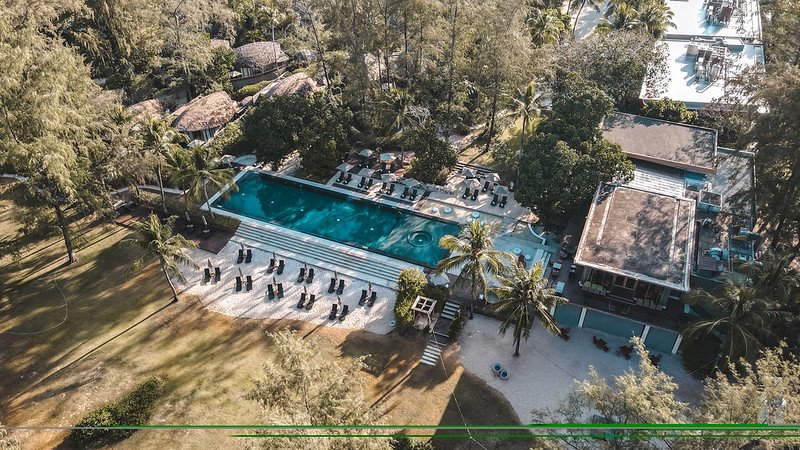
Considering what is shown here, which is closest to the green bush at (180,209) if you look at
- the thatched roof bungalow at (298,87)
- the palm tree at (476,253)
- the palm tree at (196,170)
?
the palm tree at (196,170)

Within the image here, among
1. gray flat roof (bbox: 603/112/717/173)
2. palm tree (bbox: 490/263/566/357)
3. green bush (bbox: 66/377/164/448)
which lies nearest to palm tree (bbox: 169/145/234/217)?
green bush (bbox: 66/377/164/448)

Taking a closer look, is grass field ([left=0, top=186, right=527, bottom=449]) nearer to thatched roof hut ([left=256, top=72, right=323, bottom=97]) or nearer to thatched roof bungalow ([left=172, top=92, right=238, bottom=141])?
thatched roof bungalow ([left=172, top=92, right=238, bottom=141])

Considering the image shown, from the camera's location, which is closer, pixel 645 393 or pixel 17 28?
pixel 645 393

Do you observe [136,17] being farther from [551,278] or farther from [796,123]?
[796,123]

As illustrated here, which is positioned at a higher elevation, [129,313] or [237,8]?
[237,8]

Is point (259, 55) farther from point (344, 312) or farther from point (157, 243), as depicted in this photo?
point (344, 312)

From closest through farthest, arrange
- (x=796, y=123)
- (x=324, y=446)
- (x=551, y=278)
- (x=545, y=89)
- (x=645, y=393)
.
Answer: (x=324, y=446)
(x=645, y=393)
(x=796, y=123)
(x=551, y=278)
(x=545, y=89)

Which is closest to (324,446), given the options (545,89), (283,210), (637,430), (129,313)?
(637,430)
